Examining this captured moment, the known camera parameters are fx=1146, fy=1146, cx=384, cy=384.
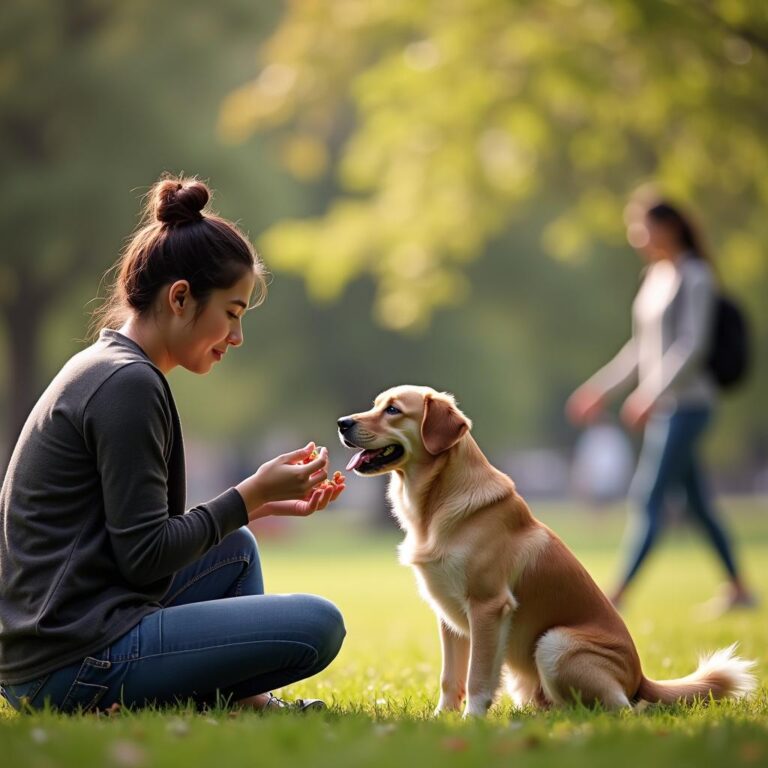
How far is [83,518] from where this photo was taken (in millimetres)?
3855

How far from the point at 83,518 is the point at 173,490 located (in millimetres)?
410

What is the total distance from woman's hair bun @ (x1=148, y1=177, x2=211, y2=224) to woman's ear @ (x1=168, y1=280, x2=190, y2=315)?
0.83 feet

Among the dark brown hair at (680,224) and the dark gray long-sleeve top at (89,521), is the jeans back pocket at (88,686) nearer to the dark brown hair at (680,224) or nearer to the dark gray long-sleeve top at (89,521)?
the dark gray long-sleeve top at (89,521)

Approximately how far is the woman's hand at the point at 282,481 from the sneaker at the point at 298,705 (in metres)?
0.75

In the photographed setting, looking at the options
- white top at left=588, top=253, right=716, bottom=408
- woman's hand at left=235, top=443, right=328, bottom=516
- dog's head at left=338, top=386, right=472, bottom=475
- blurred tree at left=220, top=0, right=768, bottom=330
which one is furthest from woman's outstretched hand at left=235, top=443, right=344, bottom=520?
blurred tree at left=220, top=0, right=768, bottom=330

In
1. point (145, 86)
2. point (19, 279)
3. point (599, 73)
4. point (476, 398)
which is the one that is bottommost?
point (476, 398)

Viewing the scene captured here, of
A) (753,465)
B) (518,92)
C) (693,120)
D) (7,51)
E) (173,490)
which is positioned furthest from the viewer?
(753,465)

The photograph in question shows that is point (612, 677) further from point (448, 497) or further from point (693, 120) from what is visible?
point (693, 120)

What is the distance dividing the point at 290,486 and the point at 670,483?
4.83 meters

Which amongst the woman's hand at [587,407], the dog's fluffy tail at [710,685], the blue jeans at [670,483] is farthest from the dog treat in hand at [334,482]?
the blue jeans at [670,483]

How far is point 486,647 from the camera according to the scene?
4.35 meters

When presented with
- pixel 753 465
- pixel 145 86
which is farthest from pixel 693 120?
pixel 753 465

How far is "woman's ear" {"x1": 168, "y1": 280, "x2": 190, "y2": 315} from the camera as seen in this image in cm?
406

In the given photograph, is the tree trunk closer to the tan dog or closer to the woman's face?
the tan dog
